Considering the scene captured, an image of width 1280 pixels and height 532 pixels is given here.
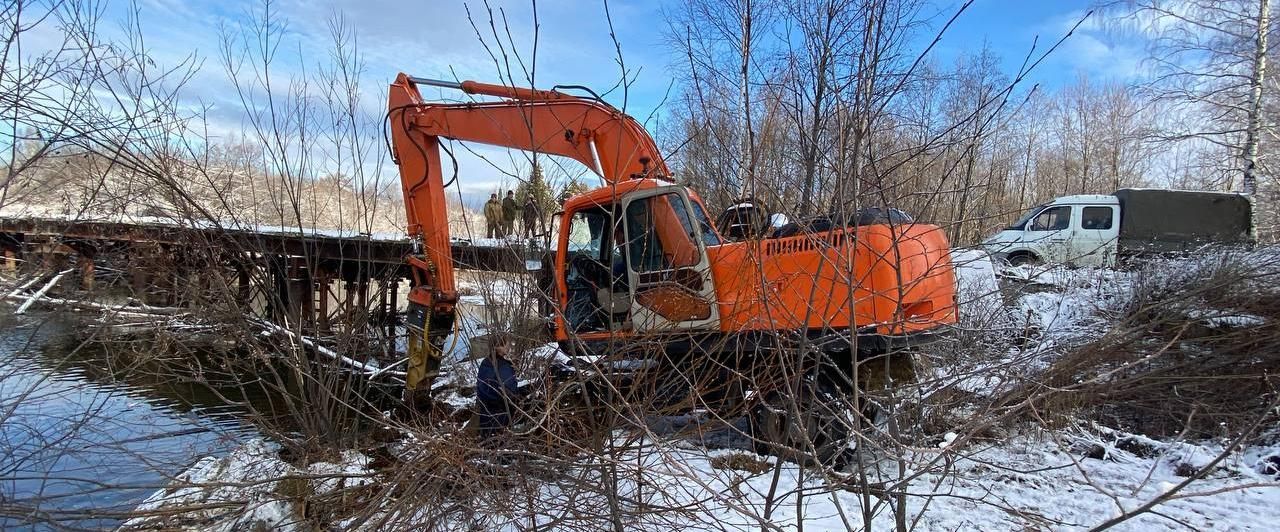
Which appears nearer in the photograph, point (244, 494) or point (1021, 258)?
point (244, 494)

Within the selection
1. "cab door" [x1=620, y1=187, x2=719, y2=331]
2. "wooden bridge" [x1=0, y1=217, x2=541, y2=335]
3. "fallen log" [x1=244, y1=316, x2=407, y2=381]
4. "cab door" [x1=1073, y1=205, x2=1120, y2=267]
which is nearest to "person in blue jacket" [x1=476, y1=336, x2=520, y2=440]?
"wooden bridge" [x1=0, y1=217, x2=541, y2=335]

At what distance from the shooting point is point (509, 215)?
4.56 meters

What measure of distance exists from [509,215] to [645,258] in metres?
1.05

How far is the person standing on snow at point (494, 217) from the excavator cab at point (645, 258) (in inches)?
21.2

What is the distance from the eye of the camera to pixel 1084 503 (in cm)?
425

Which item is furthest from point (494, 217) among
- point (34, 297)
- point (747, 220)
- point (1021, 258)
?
point (1021, 258)

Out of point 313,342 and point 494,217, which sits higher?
point 494,217

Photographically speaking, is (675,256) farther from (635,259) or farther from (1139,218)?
(1139,218)

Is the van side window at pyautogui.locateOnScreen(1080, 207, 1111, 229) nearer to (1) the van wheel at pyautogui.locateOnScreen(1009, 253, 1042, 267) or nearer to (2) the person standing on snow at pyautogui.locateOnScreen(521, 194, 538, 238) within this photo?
(1) the van wheel at pyautogui.locateOnScreen(1009, 253, 1042, 267)

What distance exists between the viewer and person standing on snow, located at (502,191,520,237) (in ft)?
14.4

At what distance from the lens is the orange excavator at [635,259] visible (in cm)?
367

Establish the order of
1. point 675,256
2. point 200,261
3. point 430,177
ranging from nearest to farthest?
point 675,256, point 200,261, point 430,177

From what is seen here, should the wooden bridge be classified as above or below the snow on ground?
above

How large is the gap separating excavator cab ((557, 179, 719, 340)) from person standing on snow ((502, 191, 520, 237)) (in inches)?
20.3
